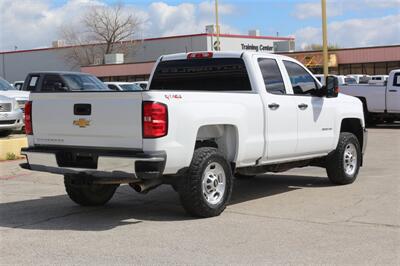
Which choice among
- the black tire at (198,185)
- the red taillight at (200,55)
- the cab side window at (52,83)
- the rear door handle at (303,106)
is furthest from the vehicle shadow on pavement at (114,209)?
the cab side window at (52,83)

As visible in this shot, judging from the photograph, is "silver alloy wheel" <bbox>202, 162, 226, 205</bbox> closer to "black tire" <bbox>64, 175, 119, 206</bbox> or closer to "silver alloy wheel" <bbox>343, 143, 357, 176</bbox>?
"black tire" <bbox>64, 175, 119, 206</bbox>

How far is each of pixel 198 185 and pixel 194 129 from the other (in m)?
0.64

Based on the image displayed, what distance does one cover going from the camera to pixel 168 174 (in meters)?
6.62

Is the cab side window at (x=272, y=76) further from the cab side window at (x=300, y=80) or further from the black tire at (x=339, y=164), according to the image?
the black tire at (x=339, y=164)

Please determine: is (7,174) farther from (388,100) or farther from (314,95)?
(388,100)

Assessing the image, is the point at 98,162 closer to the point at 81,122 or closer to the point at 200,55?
the point at 81,122

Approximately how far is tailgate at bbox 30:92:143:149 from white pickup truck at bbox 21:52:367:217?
12 mm

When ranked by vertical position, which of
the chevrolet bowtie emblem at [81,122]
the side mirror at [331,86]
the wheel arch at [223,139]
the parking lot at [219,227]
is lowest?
the parking lot at [219,227]

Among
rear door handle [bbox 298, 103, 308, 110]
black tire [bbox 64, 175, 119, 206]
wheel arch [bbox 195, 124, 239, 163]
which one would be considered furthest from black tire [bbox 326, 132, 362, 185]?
black tire [bbox 64, 175, 119, 206]

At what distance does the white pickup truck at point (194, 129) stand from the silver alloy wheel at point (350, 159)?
17 cm

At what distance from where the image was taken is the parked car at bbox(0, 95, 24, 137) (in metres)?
14.9

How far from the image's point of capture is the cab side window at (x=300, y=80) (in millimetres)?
8578

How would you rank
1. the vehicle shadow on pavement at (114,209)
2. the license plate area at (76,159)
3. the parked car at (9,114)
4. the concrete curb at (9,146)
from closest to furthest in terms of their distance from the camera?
1. the license plate area at (76,159)
2. the vehicle shadow on pavement at (114,209)
3. the concrete curb at (9,146)
4. the parked car at (9,114)

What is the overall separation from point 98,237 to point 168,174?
3.34 feet
